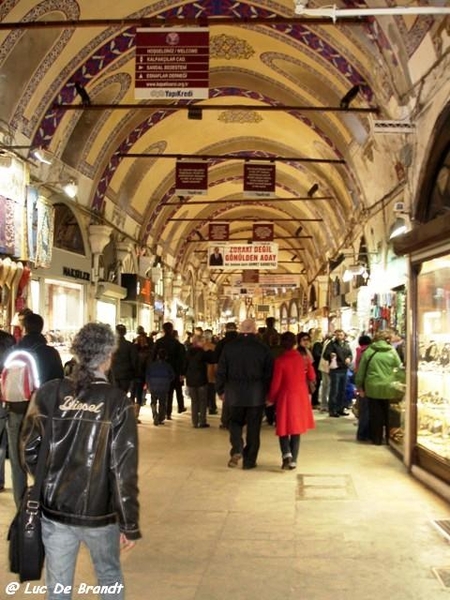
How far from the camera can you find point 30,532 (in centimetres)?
272

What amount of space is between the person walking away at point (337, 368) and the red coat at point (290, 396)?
4689 mm

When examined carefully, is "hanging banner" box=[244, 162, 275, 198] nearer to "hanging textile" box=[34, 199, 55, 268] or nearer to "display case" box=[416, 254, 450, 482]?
"hanging textile" box=[34, 199, 55, 268]

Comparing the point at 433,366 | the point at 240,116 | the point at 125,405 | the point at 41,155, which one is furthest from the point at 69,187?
the point at 125,405

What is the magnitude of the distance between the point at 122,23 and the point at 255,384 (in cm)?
480

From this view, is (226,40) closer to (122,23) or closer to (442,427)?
(122,23)

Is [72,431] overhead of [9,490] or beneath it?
overhead

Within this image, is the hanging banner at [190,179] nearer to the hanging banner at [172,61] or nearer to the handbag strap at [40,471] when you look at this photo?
the hanging banner at [172,61]

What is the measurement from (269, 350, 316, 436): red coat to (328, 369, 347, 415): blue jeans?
4.94 meters

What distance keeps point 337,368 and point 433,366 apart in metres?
5.29

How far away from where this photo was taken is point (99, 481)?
275cm

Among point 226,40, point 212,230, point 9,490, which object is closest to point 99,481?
point 9,490

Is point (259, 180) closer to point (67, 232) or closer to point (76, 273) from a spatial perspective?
point (67, 232)

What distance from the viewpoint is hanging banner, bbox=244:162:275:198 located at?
15719 millimetres

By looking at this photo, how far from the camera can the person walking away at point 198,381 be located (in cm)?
1086
